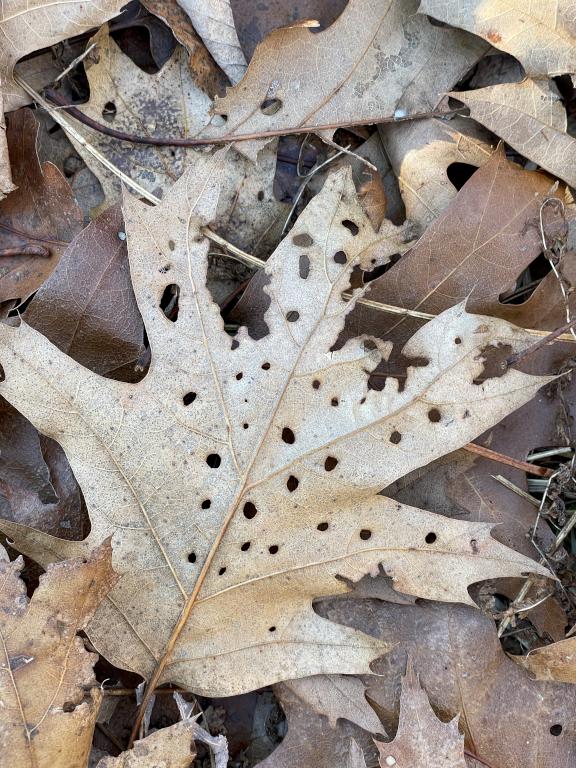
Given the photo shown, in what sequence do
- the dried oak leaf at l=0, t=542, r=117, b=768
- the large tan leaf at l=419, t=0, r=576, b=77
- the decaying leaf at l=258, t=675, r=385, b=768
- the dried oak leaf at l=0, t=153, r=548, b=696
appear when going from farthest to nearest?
the large tan leaf at l=419, t=0, r=576, b=77 → the decaying leaf at l=258, t=675, r=385, b=768 → the dried oak leaf at l=0, t=153, r=548, b=696 → the dried oak leaf at l=0, t=542, r=117, b=768

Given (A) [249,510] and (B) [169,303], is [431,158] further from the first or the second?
(A) [249,510]

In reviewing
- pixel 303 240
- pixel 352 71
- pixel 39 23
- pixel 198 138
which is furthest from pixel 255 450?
pixel 39 23

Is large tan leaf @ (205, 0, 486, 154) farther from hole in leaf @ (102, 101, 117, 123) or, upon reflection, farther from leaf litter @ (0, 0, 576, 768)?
hole in leaf @ (102, 101, 117, 123)

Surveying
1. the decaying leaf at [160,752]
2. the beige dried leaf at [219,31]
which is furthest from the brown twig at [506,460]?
the beige dried leaf at [219,31]

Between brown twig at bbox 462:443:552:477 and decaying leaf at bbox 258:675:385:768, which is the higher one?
brown twig at bbox 462:443:552:477

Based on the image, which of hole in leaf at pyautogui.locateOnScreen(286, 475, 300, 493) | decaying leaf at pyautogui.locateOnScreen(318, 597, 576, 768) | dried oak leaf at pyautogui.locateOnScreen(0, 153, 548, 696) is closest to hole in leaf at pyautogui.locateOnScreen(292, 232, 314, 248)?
dried oak leaf at pyautogui.locateOnScreen(0, 153, 548, 696)

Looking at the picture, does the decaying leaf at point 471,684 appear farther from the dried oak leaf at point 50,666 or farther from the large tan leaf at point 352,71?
the large tan leaf at point 352,71

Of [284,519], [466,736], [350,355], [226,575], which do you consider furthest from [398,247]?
[466,736]

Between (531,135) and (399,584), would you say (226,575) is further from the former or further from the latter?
(531,135)
